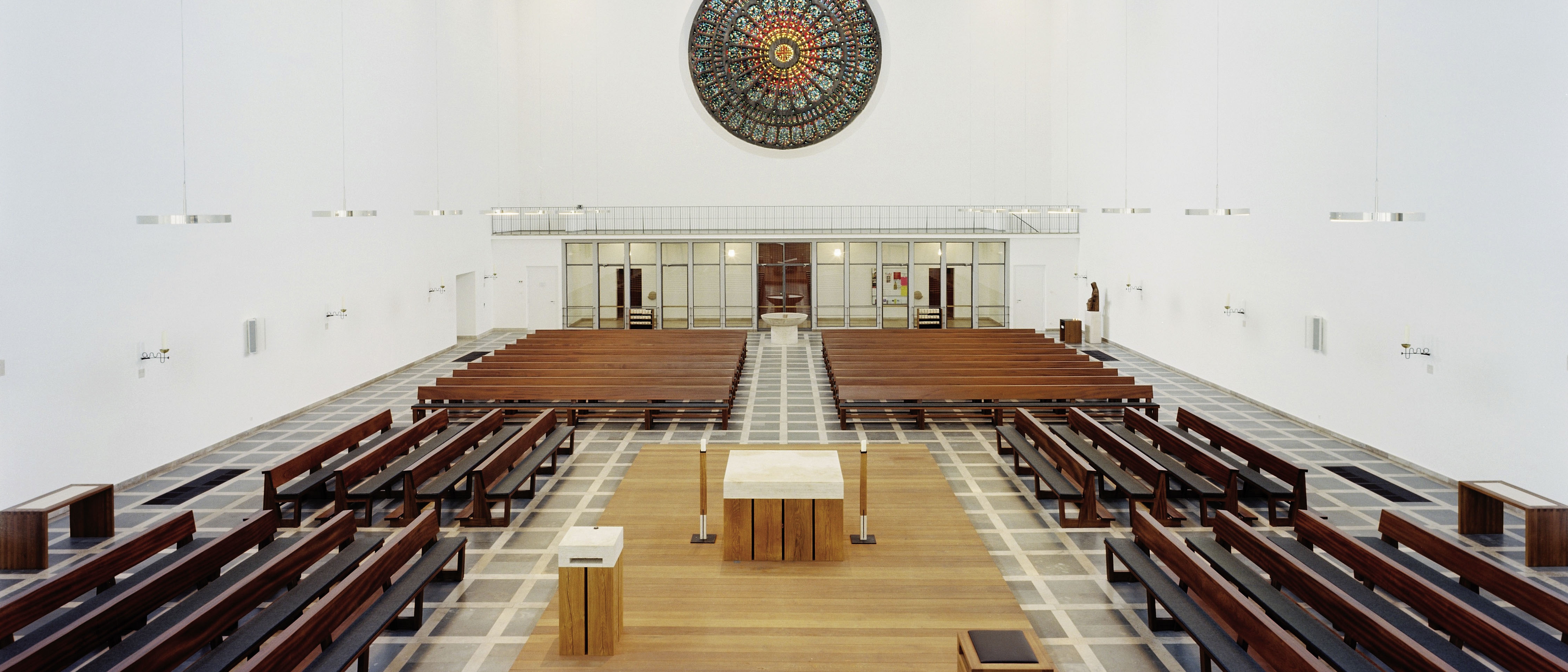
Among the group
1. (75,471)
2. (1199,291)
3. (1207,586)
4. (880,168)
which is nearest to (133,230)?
(75,471)

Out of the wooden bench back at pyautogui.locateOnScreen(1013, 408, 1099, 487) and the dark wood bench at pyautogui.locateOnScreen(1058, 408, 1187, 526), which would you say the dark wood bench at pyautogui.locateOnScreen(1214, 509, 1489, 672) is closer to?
the dark wood bench at pyautogui.locateOnScreen(1058, 408, 1187, 526)

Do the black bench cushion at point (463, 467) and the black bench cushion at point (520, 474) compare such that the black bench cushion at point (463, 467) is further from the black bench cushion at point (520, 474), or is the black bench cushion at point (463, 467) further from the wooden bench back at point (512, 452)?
the black bench cushion at point (520, 474)

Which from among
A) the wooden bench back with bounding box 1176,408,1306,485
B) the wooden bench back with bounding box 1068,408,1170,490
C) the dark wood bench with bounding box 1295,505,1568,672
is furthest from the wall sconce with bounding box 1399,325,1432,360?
the dark wood bench with bounding box 1295,505,1568,672

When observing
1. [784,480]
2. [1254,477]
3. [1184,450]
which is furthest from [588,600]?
[1254,477]

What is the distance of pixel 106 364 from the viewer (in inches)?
328

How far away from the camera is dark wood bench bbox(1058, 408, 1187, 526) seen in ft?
23.6

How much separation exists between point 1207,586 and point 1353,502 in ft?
13.8

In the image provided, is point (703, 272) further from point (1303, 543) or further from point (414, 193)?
point (1303, 543)

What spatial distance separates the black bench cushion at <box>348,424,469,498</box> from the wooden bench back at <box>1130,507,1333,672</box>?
590cm

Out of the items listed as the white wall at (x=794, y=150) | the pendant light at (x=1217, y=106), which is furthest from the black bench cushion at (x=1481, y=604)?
the white wall at (x=794, y=150)

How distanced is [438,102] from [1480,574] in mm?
17586

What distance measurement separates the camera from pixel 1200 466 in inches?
307

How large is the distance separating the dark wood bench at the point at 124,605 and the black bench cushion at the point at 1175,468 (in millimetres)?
6810

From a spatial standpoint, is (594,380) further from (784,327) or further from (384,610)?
(784,327)
